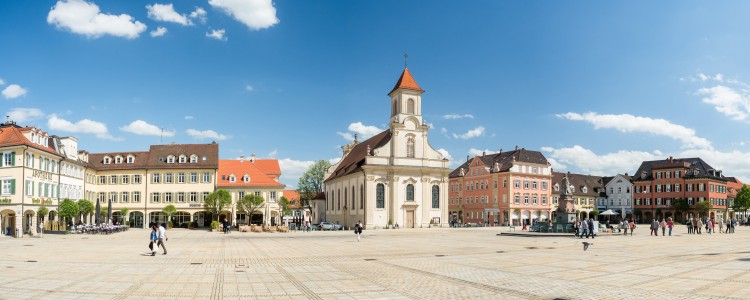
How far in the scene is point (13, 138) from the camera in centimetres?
5412

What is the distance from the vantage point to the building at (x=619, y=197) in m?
113

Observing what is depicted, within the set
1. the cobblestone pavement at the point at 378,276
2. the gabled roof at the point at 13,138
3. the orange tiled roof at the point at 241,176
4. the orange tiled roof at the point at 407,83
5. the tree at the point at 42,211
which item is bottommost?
the cobblestone pavement at the point at 378,276

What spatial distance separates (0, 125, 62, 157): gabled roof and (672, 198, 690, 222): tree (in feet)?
320

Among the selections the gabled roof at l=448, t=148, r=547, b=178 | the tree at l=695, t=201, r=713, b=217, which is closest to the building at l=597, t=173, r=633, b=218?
the tree at l=695, t=201, r=713, b=217

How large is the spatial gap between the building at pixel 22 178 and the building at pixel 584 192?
272 feet

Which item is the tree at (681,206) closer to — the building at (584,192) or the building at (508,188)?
the building at (584,192)

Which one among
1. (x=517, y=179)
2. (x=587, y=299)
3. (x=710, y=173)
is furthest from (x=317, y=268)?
(x=710, y=173)

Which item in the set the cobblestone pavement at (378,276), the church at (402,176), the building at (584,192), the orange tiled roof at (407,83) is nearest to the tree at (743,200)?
the building at (584,192)

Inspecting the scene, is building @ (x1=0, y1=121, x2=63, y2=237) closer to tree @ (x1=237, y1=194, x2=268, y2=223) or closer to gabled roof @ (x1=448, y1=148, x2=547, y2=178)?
tree @ (x1=237, y1=194, x2=268, y2=223)

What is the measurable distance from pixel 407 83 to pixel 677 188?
59.6 m

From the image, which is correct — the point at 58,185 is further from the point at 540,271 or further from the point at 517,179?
the point at 517,179

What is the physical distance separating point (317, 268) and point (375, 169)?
52.2m

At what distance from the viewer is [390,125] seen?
7669 centimetres

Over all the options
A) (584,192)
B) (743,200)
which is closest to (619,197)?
(584,192)
